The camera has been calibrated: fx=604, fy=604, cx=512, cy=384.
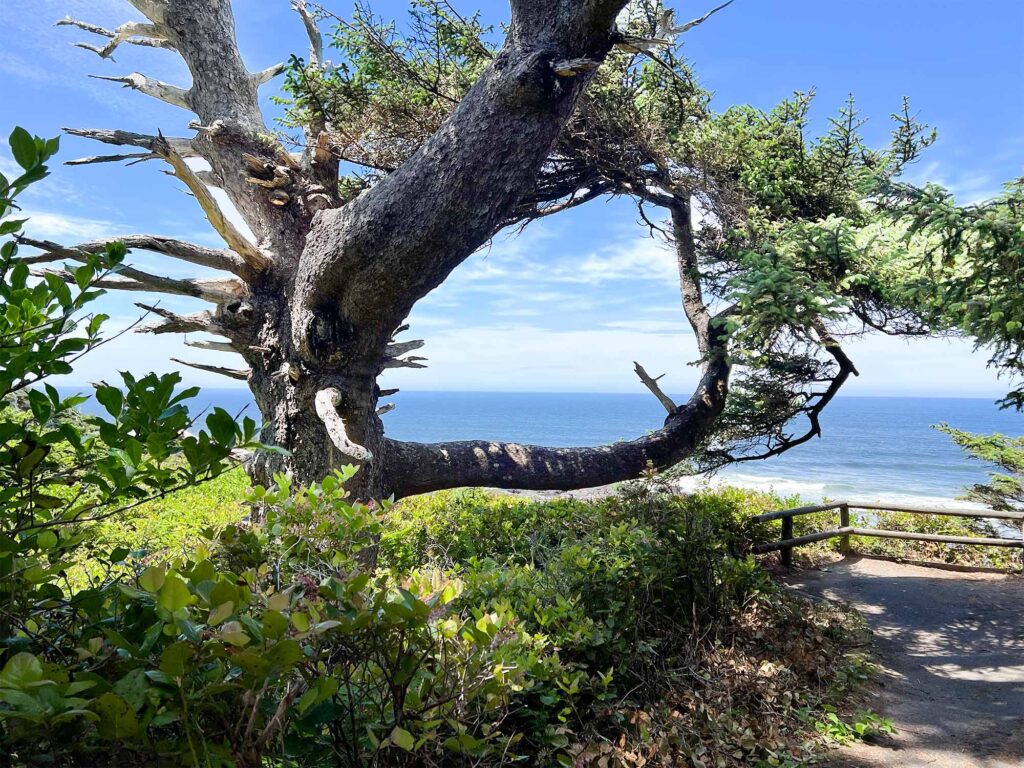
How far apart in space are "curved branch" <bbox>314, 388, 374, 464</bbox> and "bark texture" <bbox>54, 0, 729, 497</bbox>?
0.7 inches

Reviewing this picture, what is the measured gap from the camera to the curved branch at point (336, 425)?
14.0 feet

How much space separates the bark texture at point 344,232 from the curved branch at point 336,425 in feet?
0.06

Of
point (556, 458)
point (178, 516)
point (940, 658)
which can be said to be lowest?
point (940, 658)

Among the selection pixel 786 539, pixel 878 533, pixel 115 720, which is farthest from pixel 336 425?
pixel 878 533

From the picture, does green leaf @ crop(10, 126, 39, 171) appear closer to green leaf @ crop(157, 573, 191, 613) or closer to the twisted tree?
green leaf @ crop(157, 573, 191, 613)

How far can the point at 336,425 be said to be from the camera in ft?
14.9

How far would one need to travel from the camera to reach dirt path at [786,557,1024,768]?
408 cm

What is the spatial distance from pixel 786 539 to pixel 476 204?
7.54 metres

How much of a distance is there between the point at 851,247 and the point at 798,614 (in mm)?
3677

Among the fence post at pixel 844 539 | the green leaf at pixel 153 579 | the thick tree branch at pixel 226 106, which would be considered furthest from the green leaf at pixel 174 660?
the fence post at pixel 844 539

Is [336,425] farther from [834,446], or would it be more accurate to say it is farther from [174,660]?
[834,446]

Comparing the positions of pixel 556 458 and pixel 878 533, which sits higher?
pixel 556 458

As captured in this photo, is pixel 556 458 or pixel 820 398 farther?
pixel 820 398

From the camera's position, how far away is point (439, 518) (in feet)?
20.4
